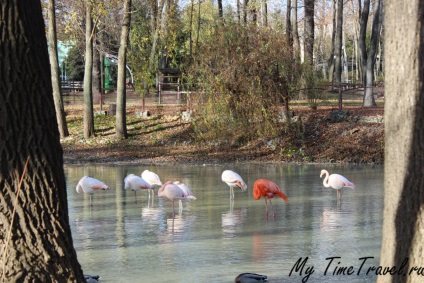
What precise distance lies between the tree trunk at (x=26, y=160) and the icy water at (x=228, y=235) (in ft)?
10.4

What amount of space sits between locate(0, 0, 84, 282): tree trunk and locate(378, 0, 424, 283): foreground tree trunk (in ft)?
8.58

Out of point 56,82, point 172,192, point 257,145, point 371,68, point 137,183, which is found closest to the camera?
point 172,192

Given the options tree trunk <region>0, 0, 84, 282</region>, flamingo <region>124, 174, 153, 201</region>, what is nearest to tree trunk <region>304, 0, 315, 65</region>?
flamingo <region>124, 174, 153, 201</region>

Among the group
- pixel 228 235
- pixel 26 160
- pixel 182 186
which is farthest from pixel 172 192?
pixel 26 160

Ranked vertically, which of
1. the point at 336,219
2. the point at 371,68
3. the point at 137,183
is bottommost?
the point at 336,219

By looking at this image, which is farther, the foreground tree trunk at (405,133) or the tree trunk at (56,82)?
the tree trunk at (56,82)

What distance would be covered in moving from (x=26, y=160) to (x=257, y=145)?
22040mm

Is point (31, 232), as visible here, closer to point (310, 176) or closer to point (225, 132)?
point (310, 176)

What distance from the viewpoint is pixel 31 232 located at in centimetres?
561

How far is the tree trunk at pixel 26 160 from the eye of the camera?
5.54 m

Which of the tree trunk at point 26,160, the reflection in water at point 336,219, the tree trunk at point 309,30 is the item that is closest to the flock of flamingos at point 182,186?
the reflection in water at point 336,219

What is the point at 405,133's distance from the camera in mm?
5664

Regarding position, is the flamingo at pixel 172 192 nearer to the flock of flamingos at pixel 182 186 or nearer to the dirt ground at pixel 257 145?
the flock of flamingos at pixel 182 186

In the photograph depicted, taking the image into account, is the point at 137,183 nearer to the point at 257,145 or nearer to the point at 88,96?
the point at 257,145
